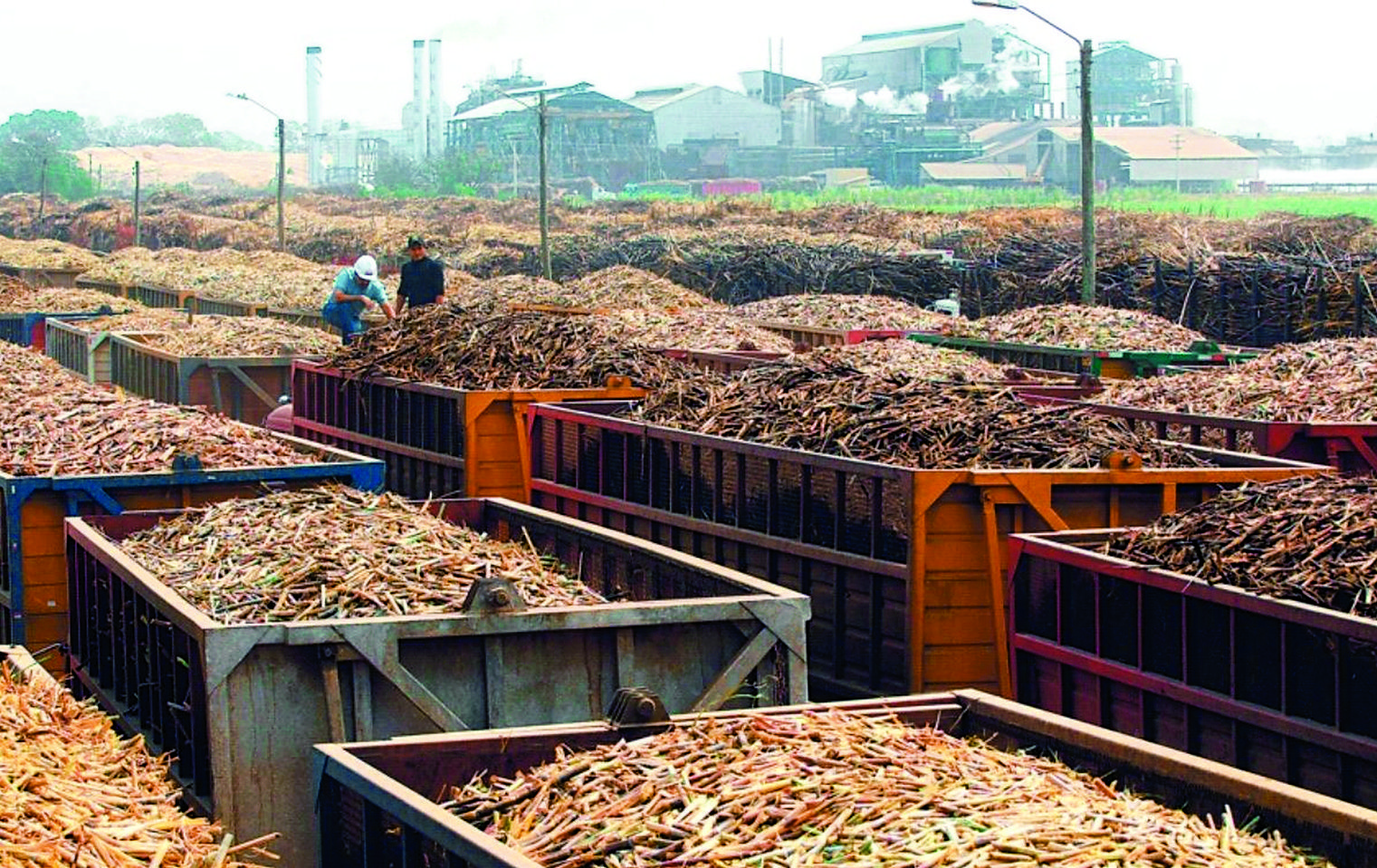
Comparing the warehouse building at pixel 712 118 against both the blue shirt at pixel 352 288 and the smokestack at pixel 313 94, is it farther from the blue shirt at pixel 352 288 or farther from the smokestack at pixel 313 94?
the blue shirt at pixel 352 288

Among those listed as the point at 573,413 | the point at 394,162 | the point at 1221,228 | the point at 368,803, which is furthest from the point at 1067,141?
the point at 368,803

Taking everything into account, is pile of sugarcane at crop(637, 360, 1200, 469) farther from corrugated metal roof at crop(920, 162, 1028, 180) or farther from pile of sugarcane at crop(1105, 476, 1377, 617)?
corrugated metal roof at crop(920, 162, 1028, 180)

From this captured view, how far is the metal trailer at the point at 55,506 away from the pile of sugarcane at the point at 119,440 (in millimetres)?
220

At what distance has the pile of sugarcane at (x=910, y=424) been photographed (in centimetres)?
1252

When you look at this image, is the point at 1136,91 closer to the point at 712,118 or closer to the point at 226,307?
the point at 712,118

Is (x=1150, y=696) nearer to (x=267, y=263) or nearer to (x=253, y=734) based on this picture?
(x=253, y=734)

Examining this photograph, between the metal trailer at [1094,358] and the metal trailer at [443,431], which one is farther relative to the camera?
the metal trailer at [1094,358]

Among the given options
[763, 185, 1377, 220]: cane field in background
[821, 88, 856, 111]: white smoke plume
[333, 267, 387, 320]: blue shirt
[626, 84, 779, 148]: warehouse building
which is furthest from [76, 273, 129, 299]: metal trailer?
[821, 88, 856, 111]: white smoke plume

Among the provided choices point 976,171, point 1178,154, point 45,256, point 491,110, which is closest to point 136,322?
point 45,256

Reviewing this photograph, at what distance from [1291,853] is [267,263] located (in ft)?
166

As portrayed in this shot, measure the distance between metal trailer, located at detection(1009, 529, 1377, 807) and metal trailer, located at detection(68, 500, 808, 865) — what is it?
180cm

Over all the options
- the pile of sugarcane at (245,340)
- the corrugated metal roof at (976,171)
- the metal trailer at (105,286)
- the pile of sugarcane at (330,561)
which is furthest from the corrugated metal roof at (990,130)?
the pile of sugarcane at (330,561)

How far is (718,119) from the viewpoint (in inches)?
6481

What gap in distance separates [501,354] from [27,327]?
1830cm
